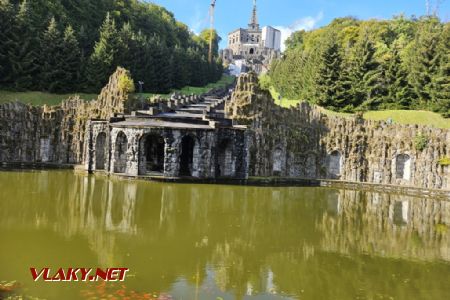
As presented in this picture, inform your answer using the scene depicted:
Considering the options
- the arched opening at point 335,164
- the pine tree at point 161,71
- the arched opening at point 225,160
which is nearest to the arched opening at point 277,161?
the arched opening at point 335,164

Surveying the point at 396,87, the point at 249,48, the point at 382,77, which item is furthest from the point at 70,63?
the point at 249,48

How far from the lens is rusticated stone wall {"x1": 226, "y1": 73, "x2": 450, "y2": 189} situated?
127ft

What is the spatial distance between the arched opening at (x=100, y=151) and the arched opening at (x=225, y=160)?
941 cm

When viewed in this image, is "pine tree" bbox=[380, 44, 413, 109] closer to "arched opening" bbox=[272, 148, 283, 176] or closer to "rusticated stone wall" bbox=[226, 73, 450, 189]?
"rusticated stone wall" bbox=[226, 73, 450, 189]

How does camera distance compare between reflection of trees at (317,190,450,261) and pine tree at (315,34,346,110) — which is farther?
pine tree at (315,34,346,110)

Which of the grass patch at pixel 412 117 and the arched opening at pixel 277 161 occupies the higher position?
the grass patch at pixel 412 117

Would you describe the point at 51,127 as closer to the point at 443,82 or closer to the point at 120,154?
the point at 120,154

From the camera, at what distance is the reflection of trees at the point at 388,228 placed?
16.6 metres

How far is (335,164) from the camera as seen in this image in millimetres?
41844

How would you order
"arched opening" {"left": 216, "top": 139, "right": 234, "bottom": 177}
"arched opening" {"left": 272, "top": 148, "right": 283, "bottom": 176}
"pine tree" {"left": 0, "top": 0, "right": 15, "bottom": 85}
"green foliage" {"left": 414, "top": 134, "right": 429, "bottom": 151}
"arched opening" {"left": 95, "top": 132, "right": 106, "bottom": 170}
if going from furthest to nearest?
"pine tree" {"left": 0, "top": 0, "right": 15, "bottom": 85} → "arched opening" {"left": 272, "top": 148, "right": 283, "bottom": 176} → "green foliage" {"left": 414, "top": 134, "right": 429, "bottom": 151} → "arched opening" {"left": 95, "top": 132, "right": 106, "bottom": 170} → "arched opening" {"left": 216, "top": 139, "right": 234, "bottom": 177}

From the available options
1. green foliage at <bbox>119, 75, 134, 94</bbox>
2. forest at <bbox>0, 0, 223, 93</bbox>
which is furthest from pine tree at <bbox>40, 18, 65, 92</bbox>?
green foliage at <bbox>119, 75, 134, 94</bbox>

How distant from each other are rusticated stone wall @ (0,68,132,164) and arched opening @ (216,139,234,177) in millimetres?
11653

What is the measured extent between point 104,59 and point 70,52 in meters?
4.43

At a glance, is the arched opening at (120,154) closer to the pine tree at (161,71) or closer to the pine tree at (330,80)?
the pine tree at (330,80)
